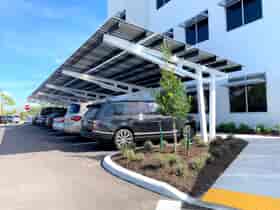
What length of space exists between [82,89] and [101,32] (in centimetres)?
1512

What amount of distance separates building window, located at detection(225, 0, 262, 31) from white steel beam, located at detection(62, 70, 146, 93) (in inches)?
300

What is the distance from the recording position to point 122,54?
1078 cm

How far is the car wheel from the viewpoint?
914cm

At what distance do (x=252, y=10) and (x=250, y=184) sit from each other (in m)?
11.0

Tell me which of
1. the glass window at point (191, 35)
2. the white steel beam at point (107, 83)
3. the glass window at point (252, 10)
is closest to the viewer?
the glass window at point (252, 10)

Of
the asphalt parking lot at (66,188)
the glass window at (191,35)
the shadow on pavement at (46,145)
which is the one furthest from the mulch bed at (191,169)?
the glass window at (191,35)

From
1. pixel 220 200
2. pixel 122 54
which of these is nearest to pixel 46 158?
pixel 122 54

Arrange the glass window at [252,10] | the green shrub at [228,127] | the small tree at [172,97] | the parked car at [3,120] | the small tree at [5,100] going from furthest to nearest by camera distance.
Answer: the small tree at [5,100] → the parked car at [3,120] → the green shrub at [228,127] → the glass window at [252,10] → the small tree at [172,97]

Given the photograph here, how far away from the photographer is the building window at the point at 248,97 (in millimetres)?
12219

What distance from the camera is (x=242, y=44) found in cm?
1317

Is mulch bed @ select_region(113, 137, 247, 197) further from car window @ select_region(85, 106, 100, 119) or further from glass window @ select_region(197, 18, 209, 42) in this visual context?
glass window @ select_region(197, 18, 209, 42)

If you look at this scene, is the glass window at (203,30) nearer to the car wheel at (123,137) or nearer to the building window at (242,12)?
the building window at (242,12)

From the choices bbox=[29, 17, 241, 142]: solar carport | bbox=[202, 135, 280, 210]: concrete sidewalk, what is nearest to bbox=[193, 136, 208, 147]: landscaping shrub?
bbox=[29, 17, 241, 142]: solar carport

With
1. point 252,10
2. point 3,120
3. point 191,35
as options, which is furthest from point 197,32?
point 3,120
